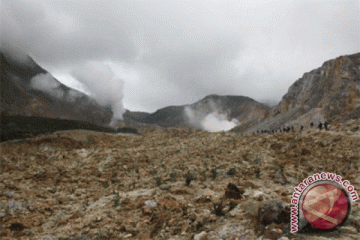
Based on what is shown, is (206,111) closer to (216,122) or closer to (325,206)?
(216,122)

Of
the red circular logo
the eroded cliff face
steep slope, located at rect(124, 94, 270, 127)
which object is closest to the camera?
the red circular logo

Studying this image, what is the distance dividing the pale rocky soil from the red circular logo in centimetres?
20

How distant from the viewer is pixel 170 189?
7.64m

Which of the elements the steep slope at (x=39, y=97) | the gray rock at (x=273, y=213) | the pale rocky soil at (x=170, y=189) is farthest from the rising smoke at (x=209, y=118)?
the gray rock at (x=273, y=213)

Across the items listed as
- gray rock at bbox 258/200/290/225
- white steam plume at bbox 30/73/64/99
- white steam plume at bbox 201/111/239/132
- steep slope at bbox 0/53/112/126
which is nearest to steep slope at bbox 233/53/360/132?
gray rock at bbox 258/200/290/225

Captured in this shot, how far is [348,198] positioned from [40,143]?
24.1 meters

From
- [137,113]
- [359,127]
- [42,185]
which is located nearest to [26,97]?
[137,113]

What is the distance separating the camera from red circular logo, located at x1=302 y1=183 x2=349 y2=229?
10.9 feet

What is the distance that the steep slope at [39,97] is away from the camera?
98625 mm

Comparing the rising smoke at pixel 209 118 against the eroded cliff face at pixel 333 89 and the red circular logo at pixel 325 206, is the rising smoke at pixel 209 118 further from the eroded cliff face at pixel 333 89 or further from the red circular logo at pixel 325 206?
the red circular logo at pixel 325 206

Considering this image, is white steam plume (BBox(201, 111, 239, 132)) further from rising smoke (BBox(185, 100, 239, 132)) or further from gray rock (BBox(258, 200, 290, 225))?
gray rock (BBox(258, 200, 290, 225))

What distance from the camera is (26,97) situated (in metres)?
104

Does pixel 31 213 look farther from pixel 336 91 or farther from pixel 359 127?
pixel 336 91

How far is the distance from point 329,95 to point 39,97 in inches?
4747
